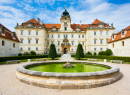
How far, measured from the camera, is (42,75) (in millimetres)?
4516

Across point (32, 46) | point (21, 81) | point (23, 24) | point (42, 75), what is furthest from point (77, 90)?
Answer: point (23, 24)

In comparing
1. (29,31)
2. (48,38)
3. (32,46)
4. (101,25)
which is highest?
(101,25)

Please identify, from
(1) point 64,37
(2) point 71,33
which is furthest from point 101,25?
(1) point 64,37

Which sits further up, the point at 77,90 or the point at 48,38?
the point at 48,38

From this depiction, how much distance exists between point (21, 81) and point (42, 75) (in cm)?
185

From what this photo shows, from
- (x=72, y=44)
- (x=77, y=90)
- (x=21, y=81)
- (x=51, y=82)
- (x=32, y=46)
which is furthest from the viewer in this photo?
(x=72, y=44)

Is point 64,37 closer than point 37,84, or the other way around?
point 37,84

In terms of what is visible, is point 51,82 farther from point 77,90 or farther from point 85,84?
point 85,84

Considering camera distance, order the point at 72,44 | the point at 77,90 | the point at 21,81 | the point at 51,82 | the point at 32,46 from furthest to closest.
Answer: the point at 72,44 < the point at 32,46 < the point at 21,81 < the point at 51,82 < the point at 77,90

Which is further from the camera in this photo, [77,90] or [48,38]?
[48,38]

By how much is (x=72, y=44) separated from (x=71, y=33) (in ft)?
16.8

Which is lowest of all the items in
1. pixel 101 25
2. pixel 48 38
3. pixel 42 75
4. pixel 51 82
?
pixel 51 82

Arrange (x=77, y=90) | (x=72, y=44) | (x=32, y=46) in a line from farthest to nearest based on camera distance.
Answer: (x=72, y=44) → (x=32, y=46) → (x=77, y=90)

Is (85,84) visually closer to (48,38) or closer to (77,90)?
(77,90)
